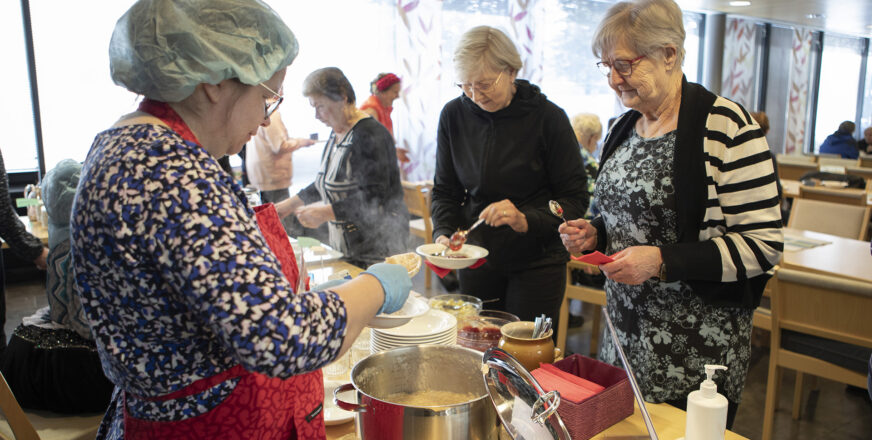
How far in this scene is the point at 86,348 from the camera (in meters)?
1.92

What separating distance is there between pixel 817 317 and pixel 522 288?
120cm

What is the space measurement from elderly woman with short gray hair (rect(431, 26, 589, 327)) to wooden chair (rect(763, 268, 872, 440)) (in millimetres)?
945

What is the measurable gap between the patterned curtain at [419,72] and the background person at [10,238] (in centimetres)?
372

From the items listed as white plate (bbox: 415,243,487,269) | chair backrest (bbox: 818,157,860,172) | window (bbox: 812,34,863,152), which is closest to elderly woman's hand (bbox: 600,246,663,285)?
white plate (bbox: 415,243,487,269)

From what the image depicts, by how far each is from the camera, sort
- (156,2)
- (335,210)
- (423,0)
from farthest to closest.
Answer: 1. (423,0)
2. (335,210)
3. (156,2)

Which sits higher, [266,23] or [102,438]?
[266,23]

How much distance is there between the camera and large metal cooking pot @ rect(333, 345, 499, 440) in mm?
924

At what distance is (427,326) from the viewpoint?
56.1 inches

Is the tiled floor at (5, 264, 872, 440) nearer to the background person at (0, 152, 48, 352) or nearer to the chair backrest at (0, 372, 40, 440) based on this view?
the chair backrest at (0, 372, 40, 440)

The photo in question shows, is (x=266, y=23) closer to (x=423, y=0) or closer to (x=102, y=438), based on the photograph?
(x=102, y=438)

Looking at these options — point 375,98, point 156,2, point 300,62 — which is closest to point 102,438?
point 156,2

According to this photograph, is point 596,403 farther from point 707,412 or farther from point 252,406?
point 252,406

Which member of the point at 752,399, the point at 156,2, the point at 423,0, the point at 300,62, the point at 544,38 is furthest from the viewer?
the point at 544,38

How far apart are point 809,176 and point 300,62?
Answer: 467cm
